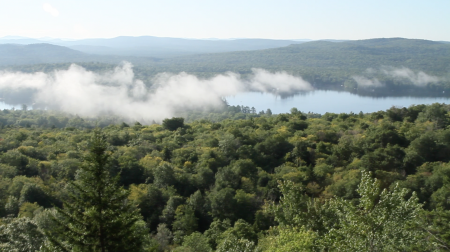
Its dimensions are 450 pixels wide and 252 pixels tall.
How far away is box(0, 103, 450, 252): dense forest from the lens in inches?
246

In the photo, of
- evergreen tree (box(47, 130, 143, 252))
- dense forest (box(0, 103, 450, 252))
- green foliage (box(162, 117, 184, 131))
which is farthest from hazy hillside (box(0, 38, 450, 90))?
evergreen tree (box(47, 130, 143, 252))

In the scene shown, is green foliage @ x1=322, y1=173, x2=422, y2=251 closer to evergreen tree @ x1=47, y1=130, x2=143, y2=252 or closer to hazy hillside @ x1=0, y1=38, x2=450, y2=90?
evergreen tree @ x1=47, y1=130, x2=143, y2=252

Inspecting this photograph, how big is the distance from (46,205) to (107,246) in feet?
45.0

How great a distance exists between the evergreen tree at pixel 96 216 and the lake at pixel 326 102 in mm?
91086

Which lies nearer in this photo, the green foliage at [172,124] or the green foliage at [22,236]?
the green foliage at [22,236]

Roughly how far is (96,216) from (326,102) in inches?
4408

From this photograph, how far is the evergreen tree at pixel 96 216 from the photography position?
5883mm

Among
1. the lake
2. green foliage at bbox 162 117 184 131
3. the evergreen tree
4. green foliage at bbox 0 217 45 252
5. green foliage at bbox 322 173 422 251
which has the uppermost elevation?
the evergreen tree

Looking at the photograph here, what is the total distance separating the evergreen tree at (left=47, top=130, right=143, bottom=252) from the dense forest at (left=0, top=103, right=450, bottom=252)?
0.02 metres

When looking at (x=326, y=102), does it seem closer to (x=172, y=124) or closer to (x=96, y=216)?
Result: (x=172, y=124)

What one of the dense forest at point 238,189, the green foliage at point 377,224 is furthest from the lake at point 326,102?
the green foliage at point 377,224

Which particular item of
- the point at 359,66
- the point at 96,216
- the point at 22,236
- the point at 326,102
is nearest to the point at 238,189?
the point at 22,236

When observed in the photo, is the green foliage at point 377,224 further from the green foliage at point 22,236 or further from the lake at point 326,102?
the lake at point 326,102

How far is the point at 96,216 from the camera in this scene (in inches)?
231
